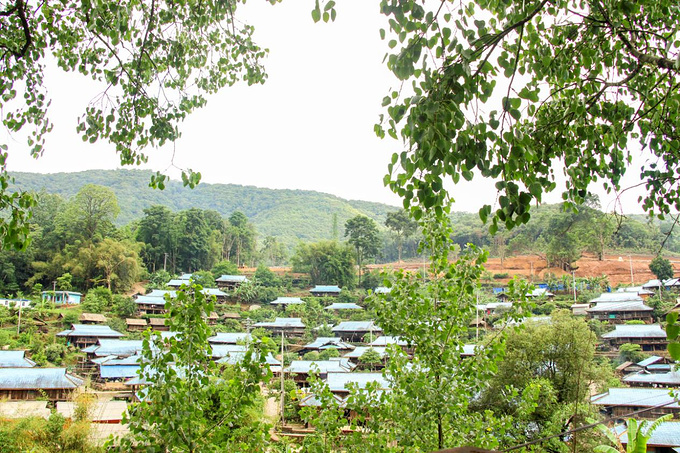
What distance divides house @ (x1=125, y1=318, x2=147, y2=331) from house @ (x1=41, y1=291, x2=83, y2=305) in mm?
4178

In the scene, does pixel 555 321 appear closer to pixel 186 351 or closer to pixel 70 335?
pixel 186 351

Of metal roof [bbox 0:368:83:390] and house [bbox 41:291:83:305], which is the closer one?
metal roof [bbox 0:368:83:390]

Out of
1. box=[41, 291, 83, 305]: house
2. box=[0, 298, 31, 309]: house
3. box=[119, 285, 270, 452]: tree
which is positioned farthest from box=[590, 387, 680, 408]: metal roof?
box=[41, 291, 83, 305]: house

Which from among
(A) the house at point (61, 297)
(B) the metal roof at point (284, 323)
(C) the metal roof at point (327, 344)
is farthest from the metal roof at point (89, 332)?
(C) the metal roof at point (327, 344)

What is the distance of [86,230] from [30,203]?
31.5 m

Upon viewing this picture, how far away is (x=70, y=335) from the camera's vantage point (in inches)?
798

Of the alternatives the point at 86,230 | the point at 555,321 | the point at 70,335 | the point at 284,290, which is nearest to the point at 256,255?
the point at 284,290

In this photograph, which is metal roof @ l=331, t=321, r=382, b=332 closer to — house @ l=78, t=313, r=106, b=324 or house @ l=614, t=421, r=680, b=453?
house @ l=78, t=313, r=106, b=324

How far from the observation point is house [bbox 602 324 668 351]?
17812mm

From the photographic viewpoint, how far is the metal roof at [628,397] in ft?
37.9

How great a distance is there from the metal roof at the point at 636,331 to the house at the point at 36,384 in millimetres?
19497

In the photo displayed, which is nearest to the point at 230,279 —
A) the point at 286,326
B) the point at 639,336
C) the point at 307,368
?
the point at 286,326

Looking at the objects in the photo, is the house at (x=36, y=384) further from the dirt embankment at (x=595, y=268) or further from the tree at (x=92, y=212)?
the dirt embankment at (x=595, y=268)

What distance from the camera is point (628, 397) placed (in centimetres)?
1173
